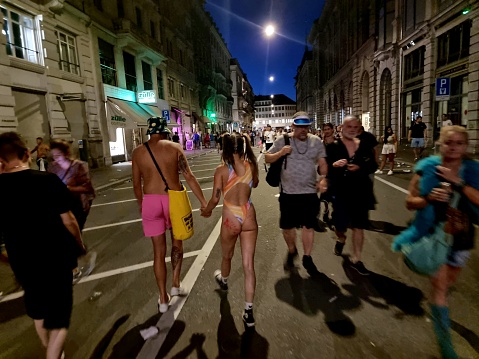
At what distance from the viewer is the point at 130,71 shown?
76.1ft

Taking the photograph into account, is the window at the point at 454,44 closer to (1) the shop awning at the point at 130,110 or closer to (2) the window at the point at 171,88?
(1) the shop awning at the point at 130,110

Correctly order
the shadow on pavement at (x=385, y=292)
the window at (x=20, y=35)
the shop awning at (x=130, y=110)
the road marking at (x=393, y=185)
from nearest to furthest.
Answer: the shadow on pavement at (x=385, y=292), the road marking at (x=393, y=185), the window at (x=20, y=35), the shop awning at (x=130, y=110)

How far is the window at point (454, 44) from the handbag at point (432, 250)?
733 inches

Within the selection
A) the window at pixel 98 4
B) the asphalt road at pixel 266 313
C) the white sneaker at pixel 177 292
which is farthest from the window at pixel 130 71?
the white sneaker at pixel 177 292

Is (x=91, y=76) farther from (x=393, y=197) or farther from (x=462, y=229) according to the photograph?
(x=462, y=229)

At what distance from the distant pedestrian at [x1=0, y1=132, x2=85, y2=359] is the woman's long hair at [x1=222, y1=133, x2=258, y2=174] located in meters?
1.44

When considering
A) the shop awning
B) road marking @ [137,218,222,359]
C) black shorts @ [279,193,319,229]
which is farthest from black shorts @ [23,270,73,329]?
the shop awning

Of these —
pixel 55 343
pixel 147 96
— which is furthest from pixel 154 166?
pixel 147 96

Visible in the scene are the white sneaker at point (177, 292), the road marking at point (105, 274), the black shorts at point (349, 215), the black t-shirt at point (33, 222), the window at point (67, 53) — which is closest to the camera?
the black t-shirt at point (33, 222)

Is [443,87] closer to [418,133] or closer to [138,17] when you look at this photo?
[418,133]

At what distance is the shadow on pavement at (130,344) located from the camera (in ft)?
8.88

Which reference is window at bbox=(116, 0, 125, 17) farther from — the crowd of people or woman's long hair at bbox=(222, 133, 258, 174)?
woman's long hair at bbox=(222, 133, 258, 174)

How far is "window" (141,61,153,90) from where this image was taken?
83.0ft

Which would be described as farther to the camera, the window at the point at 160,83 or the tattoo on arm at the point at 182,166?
the window at the point at 160,83
